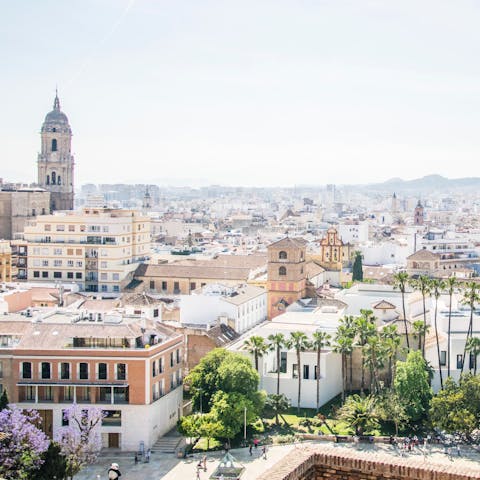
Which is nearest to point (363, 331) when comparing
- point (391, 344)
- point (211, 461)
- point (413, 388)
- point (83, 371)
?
point (391, 344)

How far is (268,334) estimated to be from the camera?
54094mm

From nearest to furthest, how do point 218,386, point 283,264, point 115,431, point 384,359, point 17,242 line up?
point 115,431 < point 218,386 < point 384,359 < point 283,264 < point 17,242

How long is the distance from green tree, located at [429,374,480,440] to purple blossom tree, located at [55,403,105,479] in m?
18.8

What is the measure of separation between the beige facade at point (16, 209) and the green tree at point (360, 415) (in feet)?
249

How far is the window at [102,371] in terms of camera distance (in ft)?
140

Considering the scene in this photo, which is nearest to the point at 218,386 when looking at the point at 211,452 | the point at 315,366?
the point at 211,452

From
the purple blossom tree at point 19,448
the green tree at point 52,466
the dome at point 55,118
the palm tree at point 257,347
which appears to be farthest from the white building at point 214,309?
the dome at point 55,118

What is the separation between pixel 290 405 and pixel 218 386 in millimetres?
6714

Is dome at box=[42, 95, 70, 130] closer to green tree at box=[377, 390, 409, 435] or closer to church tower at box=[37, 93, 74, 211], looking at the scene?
church tower at box=[37, 93, 74, 211]

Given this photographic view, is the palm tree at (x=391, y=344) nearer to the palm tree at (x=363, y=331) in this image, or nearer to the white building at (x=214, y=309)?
the palm tree at (x=363, y=331)

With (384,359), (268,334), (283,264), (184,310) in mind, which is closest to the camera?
(384,359)

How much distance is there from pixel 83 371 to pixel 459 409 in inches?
831

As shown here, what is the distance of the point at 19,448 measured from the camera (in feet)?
104

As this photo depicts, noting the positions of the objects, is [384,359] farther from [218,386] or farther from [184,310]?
[184,310]
